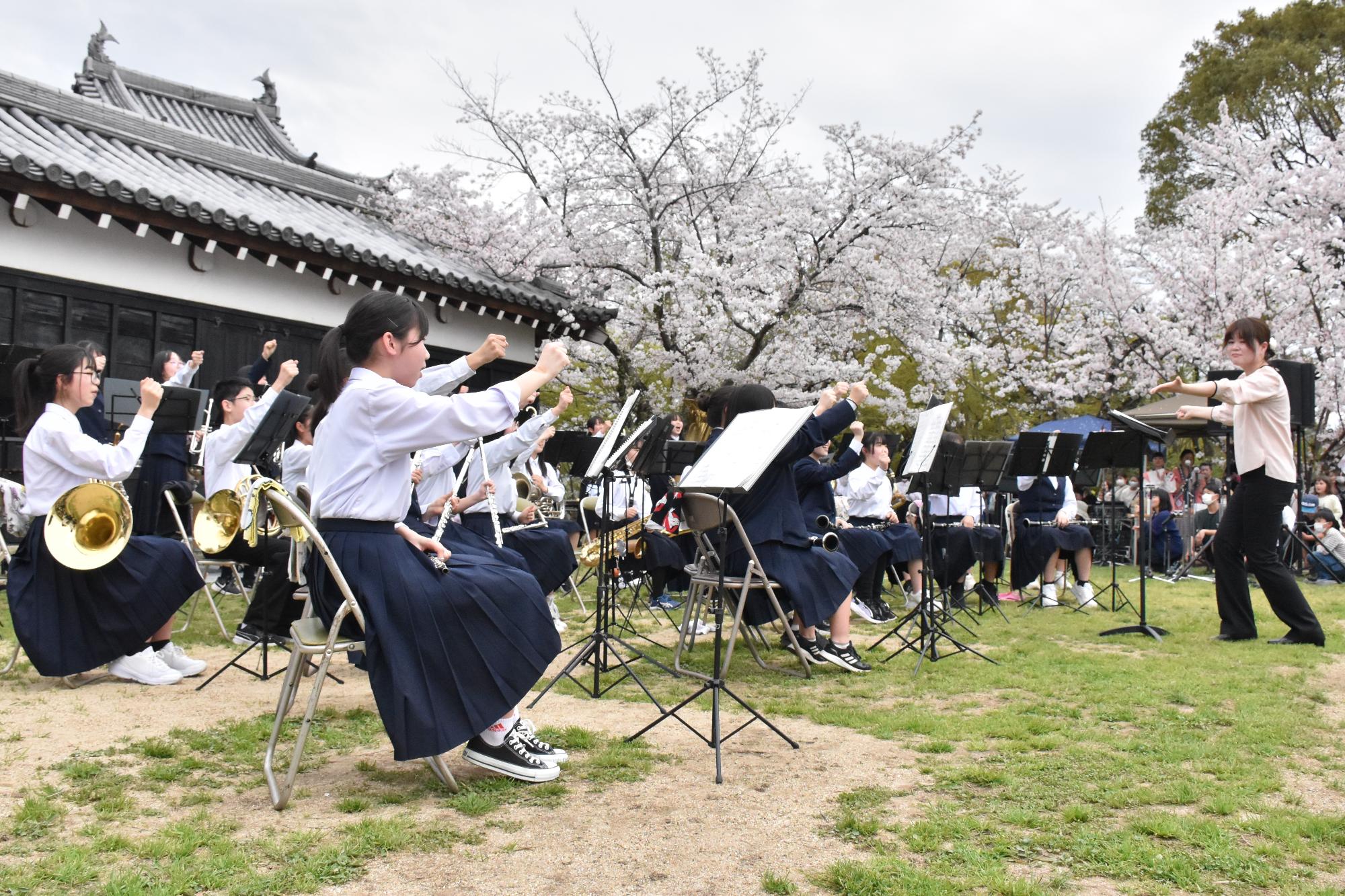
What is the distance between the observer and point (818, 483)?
7340mm

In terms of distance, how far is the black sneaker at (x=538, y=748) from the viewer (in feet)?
14.0

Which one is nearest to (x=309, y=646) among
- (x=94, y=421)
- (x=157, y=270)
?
(x=94, y=421)

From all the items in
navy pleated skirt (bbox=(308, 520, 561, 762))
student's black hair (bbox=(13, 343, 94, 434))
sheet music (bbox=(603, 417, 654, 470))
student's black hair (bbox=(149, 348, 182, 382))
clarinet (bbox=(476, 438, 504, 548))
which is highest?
student's black hair (bbox=(149, 348, 182, 382))

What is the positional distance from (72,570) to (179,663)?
92 cm

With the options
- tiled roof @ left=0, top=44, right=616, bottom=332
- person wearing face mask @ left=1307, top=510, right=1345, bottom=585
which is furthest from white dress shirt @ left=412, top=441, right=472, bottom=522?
person wearing face mask @ left=1307, top=510, right=1345, bottom=585

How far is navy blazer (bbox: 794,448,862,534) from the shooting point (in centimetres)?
721

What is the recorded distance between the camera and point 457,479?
6.82m

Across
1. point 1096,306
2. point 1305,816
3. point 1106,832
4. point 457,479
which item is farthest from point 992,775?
point 1096,306

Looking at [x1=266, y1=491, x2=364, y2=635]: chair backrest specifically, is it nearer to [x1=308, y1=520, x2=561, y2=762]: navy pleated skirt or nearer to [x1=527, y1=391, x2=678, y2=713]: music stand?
[x1=308, y1=520, x2=561, y2=762]: navy pleated skirt

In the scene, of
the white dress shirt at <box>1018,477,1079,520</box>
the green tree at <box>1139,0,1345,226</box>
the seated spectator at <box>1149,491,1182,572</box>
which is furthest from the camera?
the green tree at <box>1139,0,1345,226</box>

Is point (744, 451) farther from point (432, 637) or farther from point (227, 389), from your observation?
point (227, 389)

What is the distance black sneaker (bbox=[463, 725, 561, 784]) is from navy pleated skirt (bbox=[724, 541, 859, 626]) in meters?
2.41

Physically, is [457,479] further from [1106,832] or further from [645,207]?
[645,207]

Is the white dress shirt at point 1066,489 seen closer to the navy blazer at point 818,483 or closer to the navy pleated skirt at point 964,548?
the navy pleated skirt at point 964,548
